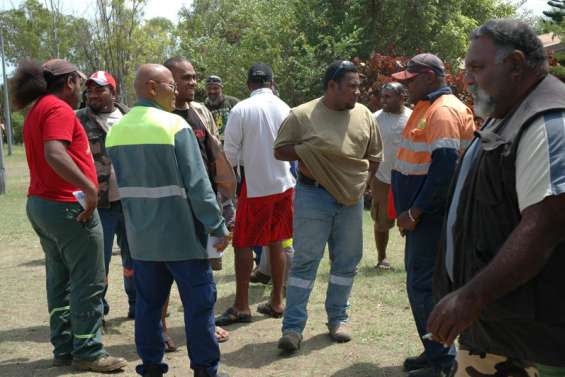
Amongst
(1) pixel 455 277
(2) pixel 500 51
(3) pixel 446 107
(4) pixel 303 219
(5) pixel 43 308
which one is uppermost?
(2) pixel 500 51

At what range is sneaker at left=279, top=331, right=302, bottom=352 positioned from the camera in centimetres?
525

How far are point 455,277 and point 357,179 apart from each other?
109 inches

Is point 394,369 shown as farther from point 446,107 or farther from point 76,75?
point 76,75

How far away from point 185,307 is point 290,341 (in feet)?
3.83

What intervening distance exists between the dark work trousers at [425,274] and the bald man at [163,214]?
1266mm

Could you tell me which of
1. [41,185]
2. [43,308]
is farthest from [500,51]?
[43,308]

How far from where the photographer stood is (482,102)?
2.53m

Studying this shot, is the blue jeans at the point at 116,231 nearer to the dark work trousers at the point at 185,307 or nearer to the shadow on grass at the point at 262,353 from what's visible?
the shadow on grass at the point at 262,353

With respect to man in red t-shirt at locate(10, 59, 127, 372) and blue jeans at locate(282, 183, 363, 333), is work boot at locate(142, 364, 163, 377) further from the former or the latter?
blue jeans at locate(282, 183, 363, 333)

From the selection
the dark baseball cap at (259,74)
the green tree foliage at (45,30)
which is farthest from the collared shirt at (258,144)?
the green tree foliage at (45,30)

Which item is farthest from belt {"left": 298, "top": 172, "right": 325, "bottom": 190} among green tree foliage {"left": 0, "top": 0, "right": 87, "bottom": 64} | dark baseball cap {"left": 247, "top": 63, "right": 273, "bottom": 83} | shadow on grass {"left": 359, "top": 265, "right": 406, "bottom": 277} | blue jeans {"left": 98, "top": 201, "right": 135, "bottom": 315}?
green tree foliage {"left": 0, "top": 0, "right": 87, "bottom": 64}

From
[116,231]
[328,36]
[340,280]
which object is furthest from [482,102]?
[328,36]

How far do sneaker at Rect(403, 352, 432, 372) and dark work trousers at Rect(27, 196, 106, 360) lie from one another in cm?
223

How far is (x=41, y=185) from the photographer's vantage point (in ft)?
15.6
